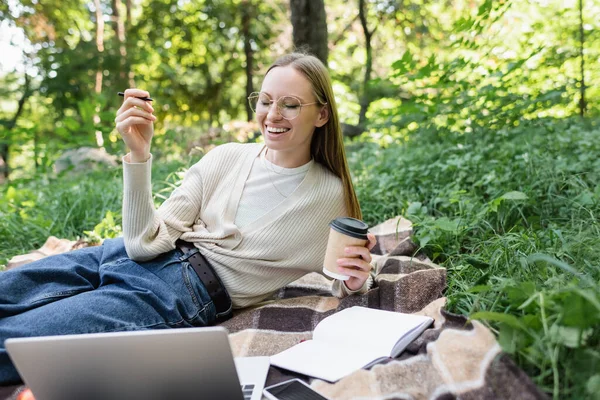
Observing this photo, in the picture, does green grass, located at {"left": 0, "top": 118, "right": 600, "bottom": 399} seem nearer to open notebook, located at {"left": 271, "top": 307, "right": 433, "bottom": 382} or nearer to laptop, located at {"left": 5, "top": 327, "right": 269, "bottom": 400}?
open notebook, located at {"left": 271, "top": 307, "right": 433, "bottom": 382}

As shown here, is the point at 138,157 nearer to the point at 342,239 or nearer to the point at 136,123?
the point at 136,123

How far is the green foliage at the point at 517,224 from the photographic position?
1379mm

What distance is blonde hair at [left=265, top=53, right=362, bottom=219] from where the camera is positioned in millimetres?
2367

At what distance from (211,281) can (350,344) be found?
0.71 m

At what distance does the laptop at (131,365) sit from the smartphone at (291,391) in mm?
169

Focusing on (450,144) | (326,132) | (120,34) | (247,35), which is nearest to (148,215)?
(326,132)

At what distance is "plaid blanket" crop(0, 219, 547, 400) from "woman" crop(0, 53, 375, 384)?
0.12 meters

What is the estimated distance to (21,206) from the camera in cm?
443

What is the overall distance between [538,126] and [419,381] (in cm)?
334

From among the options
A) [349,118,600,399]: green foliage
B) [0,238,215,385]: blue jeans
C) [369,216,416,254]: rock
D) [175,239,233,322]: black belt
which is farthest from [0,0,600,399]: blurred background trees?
[0,238,215,385]: blue jeans

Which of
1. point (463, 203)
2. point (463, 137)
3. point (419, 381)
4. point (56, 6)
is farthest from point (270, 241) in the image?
point (56, 6)

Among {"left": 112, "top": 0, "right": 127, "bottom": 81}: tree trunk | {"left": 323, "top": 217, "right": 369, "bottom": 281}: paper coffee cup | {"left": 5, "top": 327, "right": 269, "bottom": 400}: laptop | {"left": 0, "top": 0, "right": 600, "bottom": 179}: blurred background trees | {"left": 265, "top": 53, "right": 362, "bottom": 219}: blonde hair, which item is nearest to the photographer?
{"left": 5, "top": 327, "right": 269, "bottom": 400}: laptop

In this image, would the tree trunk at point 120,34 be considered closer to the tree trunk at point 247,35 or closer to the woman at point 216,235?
the tree trunk at point 247,35

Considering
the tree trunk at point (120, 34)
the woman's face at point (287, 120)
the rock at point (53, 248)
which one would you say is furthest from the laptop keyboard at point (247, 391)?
the tree trunk at point (120, 34)
